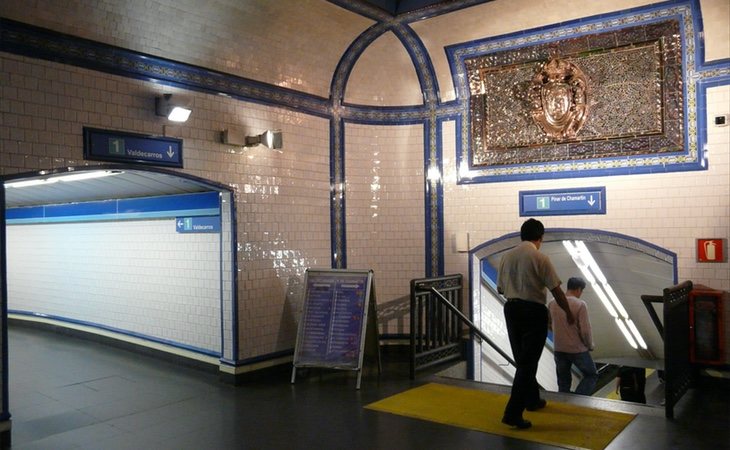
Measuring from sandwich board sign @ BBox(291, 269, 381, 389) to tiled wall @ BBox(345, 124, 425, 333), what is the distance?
Result: 1.21 m

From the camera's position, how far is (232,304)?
6234 mm

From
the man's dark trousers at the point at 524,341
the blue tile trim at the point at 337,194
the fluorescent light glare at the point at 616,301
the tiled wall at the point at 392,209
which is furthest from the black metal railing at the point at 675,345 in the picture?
the fluorescent light glare at the point at 616,301

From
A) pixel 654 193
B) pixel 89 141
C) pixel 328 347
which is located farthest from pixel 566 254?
pixel 89 141

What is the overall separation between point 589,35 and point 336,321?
4.14 meters

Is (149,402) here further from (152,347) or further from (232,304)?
(152,347)

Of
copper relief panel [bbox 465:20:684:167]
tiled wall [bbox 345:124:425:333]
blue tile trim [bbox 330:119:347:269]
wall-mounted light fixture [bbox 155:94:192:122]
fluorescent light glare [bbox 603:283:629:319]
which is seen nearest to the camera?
wall-mounted light fixture [bbox 155:94:192:122]

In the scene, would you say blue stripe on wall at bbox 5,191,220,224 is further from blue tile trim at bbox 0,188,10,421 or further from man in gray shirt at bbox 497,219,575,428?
man in gray shirt at bbox 497,219,575,428

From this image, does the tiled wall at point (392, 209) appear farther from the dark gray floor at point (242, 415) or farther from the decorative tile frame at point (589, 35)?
the dark gray floor at point (242, 415)

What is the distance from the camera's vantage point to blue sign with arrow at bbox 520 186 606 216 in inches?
252

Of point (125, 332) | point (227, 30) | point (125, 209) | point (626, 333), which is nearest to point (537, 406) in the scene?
point (227, 30)

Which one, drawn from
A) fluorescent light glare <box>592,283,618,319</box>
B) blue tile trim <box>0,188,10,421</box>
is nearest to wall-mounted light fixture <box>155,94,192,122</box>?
blue tile trim <box>0,188,10,421</box>

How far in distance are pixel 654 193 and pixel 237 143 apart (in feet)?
14.4

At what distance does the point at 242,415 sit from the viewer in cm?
515

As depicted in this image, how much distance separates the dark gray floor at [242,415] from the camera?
4363 mm
